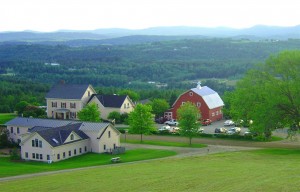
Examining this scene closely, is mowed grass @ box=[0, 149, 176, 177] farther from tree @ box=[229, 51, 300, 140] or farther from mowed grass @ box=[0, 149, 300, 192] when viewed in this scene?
tree @ box=[229, 51, 300, 140]

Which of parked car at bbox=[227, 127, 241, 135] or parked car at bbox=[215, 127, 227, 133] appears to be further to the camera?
parked car at bbox=[215, 127, 227, 133]

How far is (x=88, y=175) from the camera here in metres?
35.9

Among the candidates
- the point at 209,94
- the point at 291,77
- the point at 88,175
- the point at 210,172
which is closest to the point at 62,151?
the point at 88,175

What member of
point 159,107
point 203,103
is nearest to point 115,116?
point 159,107

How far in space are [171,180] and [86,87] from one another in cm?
5086

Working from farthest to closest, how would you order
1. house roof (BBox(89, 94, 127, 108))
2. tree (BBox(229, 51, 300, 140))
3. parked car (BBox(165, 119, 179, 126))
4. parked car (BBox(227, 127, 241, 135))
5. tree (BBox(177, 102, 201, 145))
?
house roof (BBox(89, 94, 127, 108)), parked car (BBox(165, 119, 179, 126)), parked car (BBox(227, 127, 241, 135)), tree (BBox(177, 102, 201, 145)), tree (BBox(229, 51, 300, 140))

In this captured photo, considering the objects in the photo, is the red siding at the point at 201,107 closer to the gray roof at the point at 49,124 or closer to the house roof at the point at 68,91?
the house roof at the point at 68,91

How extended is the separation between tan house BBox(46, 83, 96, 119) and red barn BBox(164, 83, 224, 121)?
13.4 m

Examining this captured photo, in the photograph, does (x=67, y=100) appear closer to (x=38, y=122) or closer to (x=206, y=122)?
(x=38, y=122)

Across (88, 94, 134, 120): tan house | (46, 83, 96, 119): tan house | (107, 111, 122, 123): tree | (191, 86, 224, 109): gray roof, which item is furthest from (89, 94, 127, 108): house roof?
(191, 86, 224, 109): gray roof

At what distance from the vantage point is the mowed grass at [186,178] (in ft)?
94.4

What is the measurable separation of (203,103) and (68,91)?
2185 cm

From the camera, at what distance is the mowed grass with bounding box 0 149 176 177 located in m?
42.1

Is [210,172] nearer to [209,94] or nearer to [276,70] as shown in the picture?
[276,70]
